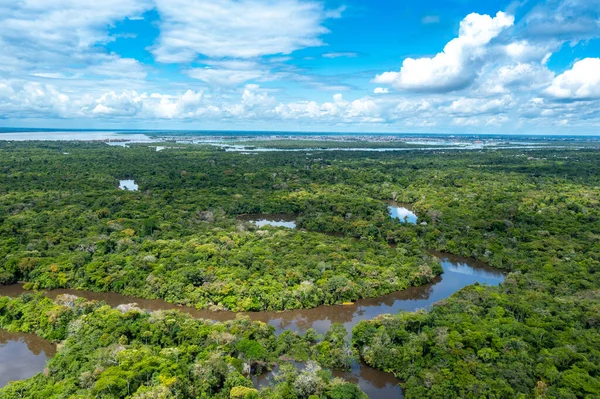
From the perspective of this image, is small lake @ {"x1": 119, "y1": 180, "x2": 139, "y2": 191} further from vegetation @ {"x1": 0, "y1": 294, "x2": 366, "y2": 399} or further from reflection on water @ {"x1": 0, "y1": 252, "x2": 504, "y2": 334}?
vegetation @ {"x1": 0, "y1": 294, "x2": 366, "y2": 399}

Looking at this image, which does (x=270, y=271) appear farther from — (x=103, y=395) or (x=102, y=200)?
(x=102, y=200)

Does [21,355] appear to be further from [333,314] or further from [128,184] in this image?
[128,184]

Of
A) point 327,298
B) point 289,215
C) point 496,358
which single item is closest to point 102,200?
point 289,215

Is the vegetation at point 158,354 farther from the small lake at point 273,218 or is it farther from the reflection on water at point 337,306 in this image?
the small lake at point 273,218

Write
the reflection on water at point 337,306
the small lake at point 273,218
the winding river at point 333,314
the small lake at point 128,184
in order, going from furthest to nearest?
the small lake at point 128,184
the small lake at point 273,218
the reflection on water at point 337,306
the winding river at point 333,314

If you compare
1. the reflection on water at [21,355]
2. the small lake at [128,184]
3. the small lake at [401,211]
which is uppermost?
the small lake at [128,184]

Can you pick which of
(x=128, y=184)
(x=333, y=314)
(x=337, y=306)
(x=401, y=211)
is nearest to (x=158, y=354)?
(x=333, y=314)

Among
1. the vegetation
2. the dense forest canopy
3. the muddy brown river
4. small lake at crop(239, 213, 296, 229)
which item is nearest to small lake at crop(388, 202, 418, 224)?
the dense forest canopy

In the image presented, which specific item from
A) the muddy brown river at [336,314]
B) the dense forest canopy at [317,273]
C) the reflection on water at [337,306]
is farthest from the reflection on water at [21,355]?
the reflection on water at [337,306]
